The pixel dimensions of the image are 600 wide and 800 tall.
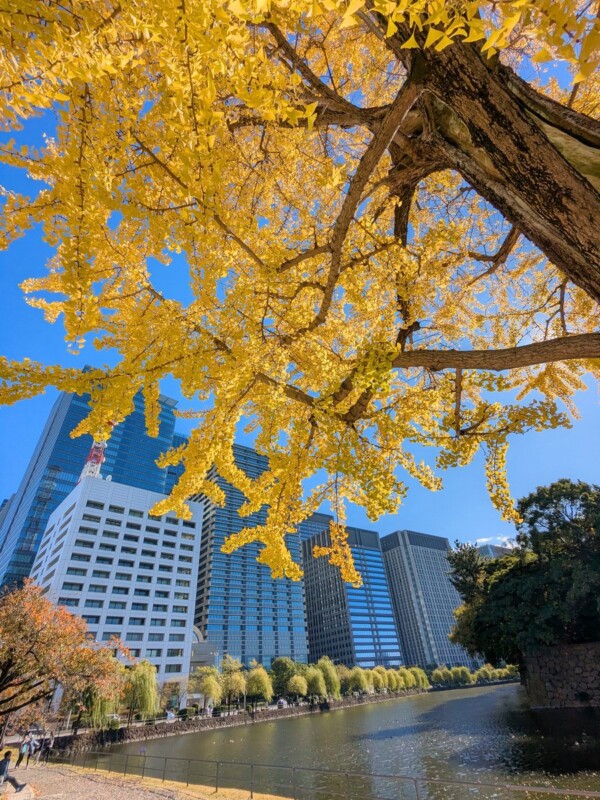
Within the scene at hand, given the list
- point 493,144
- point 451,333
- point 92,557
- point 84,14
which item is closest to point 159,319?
point 84,14

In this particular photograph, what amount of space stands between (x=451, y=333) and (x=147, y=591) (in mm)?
51313

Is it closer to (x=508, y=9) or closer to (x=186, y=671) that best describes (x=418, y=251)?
(x=508, y=9)

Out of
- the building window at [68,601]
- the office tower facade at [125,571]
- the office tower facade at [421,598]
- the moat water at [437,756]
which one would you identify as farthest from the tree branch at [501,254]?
the office tower facade at [421,598]

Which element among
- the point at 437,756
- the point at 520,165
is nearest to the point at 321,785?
the point at 437,756

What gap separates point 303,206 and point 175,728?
34744 mm

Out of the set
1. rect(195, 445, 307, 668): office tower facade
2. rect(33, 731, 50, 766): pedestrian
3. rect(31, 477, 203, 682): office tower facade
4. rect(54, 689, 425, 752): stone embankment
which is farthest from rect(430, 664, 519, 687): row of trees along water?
rect(33, 731, 50, 766): pedestrian

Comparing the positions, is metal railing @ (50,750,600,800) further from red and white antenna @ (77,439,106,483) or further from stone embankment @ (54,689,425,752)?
red and white antenna @ (77,439,106,483)

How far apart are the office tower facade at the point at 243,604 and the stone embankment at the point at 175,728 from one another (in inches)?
1763

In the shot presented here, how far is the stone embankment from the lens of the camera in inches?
854

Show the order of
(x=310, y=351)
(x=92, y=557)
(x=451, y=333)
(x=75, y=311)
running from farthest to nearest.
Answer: (x=92, y=557) → (x=451, y=333) → (x=310, y=351) → (x=75, y=311)

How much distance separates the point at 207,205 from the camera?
6.28 feet

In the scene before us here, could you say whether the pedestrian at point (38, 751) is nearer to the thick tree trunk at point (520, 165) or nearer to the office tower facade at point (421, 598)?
the thick tree trunk at point (520, 165)

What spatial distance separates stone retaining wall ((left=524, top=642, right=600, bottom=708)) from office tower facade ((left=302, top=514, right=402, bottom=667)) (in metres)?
75.4

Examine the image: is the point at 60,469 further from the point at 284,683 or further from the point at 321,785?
the point at 321,785
